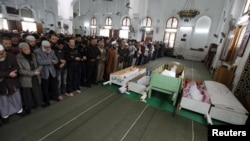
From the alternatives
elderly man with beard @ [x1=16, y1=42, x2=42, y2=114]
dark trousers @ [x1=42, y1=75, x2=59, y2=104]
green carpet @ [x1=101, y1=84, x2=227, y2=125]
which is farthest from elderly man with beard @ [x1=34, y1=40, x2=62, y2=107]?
green carpet @ [x1=101, y1=84, x2=227, y2=125]

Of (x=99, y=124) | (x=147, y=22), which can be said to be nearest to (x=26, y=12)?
(x=147, y=22)

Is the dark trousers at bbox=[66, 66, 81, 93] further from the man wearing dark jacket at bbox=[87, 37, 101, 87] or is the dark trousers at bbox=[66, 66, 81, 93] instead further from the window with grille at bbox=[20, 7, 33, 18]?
the window with grille at bbox=[20, 7, 33, 18]

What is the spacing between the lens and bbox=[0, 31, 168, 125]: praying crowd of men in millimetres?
2121

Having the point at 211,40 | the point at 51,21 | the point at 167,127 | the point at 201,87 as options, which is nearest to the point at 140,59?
the point at 201,87

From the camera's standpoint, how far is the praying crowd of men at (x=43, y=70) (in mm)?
2121

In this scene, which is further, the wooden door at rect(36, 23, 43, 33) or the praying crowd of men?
the wooden door at rect(36, 23, 43, 33)

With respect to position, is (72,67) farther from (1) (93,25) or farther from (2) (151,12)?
(1) (93,25)

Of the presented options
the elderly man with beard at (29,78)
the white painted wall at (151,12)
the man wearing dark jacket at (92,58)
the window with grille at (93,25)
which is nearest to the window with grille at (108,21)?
the white painted wall at (151,12)

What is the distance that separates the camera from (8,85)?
207cm

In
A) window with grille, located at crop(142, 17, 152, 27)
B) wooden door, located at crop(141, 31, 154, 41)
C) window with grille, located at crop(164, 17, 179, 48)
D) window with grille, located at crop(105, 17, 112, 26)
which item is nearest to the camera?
window with grille, located at crop(164, 17, 179, 48)

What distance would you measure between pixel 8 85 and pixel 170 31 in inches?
524

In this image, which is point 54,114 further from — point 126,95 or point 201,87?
point 201,87

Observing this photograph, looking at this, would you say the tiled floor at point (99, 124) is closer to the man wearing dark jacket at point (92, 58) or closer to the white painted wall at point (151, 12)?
the man wearing dark jacket at point (92, 58)

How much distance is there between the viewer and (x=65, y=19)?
10.3 meters
